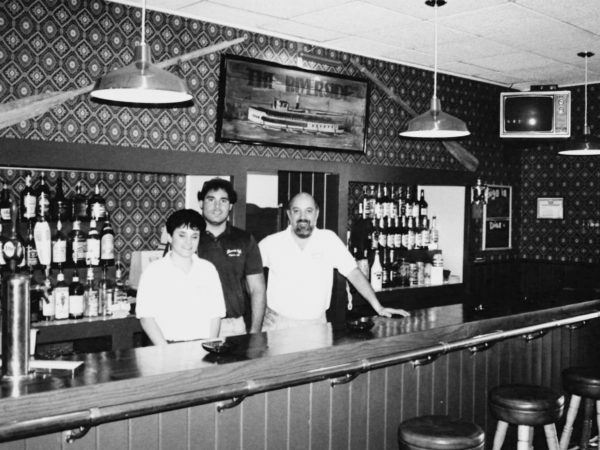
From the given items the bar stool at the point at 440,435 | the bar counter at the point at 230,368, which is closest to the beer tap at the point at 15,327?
the bar counter at the point at 230,368

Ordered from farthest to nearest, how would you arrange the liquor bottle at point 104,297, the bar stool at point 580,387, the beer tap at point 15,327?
the liquor bottle at point 104,297, the bar stool at point 580,387, the beer tap at point 15,327

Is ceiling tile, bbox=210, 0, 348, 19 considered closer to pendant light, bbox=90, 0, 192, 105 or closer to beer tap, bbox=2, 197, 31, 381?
pendant light, bbox=90, 0, 192, 105

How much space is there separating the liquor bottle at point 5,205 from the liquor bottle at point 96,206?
0.59 meters

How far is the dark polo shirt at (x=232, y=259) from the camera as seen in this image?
438cm

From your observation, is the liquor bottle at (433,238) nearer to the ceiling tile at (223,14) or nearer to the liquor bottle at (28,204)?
the ceiling tile at (223,14)

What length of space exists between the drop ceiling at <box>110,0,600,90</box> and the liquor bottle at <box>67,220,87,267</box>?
5.47 feet

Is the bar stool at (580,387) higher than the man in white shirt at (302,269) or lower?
lower

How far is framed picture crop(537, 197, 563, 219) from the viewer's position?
7855 mm

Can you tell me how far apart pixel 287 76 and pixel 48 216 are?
7.27 feet

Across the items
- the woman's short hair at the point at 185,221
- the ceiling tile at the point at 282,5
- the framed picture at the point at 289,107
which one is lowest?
the woman's short hair at the point at 185,221

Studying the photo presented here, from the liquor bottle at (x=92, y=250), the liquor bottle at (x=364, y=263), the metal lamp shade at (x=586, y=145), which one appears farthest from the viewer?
the liquor bottle at (x=364, y=263)

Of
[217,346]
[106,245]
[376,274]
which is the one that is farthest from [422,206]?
[217,346]

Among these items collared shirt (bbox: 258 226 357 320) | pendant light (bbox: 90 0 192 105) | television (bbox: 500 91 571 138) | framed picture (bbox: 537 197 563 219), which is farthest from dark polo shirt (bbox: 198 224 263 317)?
framed picture (bbox: 537 197 563 219)

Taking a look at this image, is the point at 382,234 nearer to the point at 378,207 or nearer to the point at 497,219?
the point at 378,207
